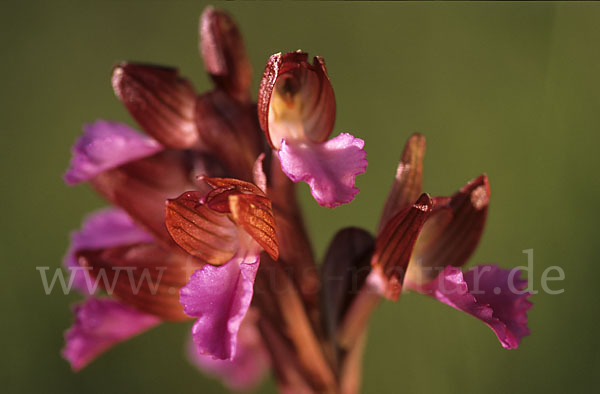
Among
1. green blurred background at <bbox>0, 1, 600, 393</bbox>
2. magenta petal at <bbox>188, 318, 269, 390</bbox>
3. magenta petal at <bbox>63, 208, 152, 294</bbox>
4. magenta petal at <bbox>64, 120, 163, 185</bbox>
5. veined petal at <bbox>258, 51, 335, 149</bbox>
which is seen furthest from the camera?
magenta petal at <bbox>188, 318, 269, 390</bbox>

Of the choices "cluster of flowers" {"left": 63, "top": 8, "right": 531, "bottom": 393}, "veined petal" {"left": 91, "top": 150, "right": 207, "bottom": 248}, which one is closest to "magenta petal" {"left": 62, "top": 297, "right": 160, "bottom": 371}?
"cluster of flowers" {"left": 63, "top": 8, "right": 531, "bottom": 393}

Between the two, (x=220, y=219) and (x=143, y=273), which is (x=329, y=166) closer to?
(x=220, y=219)

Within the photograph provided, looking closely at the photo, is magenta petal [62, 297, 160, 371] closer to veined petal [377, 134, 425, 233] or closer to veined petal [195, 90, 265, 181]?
veined petal [195, 90, 265, 181]

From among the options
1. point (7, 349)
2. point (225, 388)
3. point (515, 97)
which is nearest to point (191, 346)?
point (225, 388)

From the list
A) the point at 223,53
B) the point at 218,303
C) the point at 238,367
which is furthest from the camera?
the point at 238,367

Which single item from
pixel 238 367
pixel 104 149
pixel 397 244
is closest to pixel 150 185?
pixel 104 149
